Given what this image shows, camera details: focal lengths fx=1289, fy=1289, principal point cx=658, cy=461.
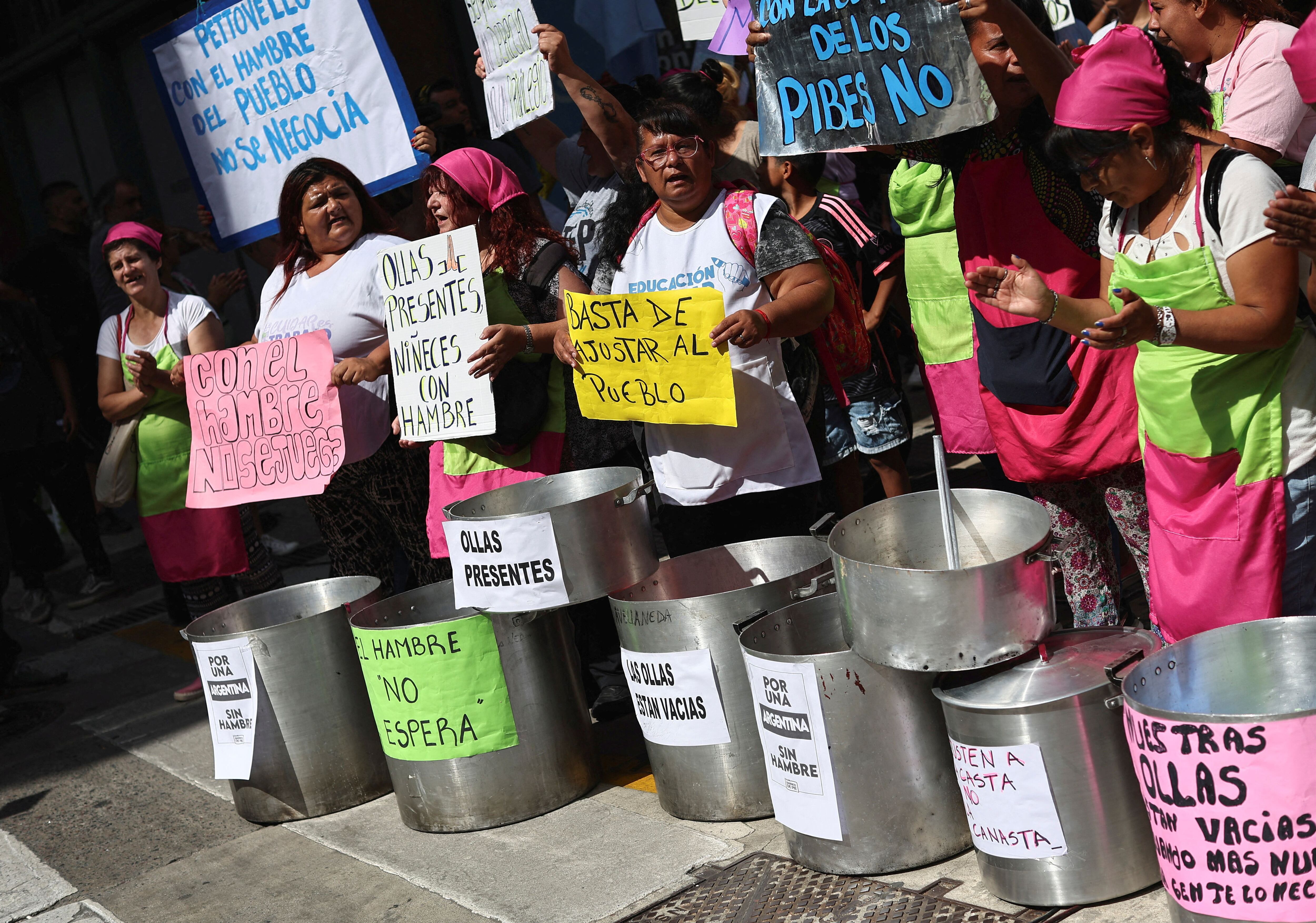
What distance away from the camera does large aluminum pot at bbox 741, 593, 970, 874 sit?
2939mm

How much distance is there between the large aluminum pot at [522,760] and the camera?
375cm

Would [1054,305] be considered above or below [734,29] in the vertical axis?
below

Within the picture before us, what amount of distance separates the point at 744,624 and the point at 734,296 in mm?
927

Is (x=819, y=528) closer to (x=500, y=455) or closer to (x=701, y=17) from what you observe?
(x=500, y=455)

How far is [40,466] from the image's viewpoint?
767 cm

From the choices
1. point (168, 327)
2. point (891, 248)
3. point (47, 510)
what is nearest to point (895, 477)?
point (891, 248)

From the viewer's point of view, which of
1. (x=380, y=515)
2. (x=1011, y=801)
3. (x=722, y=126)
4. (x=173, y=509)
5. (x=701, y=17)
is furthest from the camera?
(x=701, y=17)

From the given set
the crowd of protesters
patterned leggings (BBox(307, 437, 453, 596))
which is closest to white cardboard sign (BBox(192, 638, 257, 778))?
patterned leggings (BBox(307, 437, 453, 596))

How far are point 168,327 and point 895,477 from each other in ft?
9.84

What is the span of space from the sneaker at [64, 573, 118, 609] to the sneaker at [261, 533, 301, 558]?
97cm

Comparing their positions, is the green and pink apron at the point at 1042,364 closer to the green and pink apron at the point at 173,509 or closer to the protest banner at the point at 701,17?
the protest banner at the point at 701,17

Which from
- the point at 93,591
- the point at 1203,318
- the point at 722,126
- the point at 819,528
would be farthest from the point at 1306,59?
the point at 93,591

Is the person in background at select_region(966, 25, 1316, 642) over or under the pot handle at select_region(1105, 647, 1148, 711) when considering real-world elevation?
over

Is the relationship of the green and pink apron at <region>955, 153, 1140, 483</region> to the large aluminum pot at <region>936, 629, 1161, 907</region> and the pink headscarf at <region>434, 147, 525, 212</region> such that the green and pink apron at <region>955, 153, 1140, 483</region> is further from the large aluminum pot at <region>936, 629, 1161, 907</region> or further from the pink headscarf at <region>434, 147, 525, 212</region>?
the pink headscarf at <region>434, 147, 525, 212</region>
